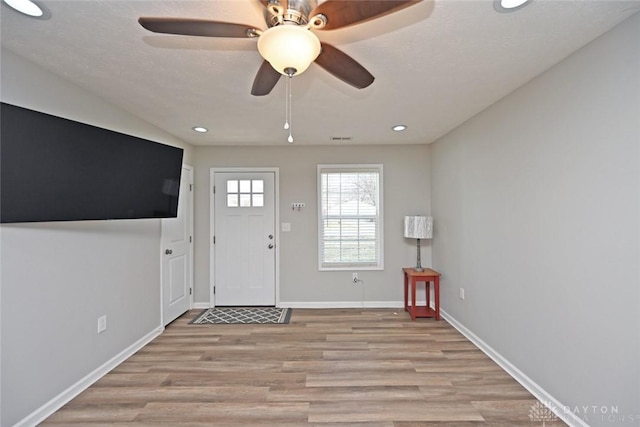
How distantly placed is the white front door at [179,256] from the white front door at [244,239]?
1.15ft

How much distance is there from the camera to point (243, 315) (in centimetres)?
388

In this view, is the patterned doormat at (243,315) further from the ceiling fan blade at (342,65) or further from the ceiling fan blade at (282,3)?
the ceiling fan blade at (282,3)

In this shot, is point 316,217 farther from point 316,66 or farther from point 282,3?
point 282,3

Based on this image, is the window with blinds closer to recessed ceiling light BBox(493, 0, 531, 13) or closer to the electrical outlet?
the electrical outlet

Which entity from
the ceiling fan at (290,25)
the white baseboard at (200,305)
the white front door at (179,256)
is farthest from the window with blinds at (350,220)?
the ceiling fan at (290,25)

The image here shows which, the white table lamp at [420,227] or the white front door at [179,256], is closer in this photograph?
the white front door at [179,256]

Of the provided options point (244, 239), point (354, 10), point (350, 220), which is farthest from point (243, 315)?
point (354, 10)

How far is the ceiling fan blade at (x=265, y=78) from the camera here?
1502 mm

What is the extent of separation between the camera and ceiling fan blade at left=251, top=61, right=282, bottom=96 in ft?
4.93

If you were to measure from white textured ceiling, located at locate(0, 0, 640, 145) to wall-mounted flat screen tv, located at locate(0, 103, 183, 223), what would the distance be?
0.43 m

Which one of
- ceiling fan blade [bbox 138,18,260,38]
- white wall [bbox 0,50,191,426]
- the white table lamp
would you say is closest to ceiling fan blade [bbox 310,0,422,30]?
ceiling fan blade [bbox 138,18,260,38]

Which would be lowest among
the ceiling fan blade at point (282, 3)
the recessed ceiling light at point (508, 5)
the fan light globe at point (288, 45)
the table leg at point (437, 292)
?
the table leg at point (437, 292)

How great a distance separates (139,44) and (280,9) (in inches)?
41.4

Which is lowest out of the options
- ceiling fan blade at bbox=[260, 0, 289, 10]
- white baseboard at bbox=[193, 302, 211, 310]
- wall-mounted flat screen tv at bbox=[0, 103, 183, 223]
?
white baseboard at bbox=[193, 302, 211, 310]
